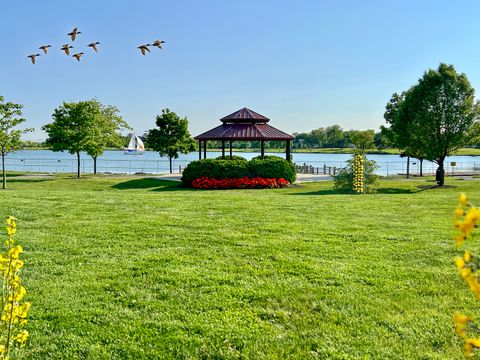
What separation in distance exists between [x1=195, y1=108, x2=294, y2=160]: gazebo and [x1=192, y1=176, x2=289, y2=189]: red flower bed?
10.8 ft

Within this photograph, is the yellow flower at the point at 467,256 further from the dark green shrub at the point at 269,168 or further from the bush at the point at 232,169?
the dark green shrub at the point at 269,168

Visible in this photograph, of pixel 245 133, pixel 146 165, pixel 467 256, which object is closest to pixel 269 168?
pixel 245 133

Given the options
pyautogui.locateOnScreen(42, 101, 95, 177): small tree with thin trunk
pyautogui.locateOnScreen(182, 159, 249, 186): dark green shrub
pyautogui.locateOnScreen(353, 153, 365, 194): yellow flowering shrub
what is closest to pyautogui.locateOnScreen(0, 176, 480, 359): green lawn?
pyautogui.locateOnScreen(353, 153, 365, 194): yellow flowering shrub

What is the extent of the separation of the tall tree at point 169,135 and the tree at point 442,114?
59.2ft

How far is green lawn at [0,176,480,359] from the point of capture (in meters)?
3.31

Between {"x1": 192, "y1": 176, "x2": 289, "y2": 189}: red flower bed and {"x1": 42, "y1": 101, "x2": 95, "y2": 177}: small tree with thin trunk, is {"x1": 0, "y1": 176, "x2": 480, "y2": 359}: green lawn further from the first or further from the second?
{"x1": 42, "y1": 101, "x2": 95, "y2": 177}: small tree with thin trunk

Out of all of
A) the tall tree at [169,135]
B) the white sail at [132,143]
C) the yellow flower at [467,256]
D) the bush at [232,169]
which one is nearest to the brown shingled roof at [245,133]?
the bush at [232,169]

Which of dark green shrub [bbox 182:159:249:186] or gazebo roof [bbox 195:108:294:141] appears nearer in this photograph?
dark green shrub [bbox 182:159:249:186]

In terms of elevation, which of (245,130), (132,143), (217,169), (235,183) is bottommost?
(235,183)

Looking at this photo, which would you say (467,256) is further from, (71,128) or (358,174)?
(71,128)

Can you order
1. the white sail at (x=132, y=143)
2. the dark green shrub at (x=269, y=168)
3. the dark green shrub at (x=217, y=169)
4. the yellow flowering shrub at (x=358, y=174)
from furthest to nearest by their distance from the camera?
1. the white sail at (x=132, y=143)
2. the dark green shrub at (x=269, y=168)
3. the dark green shrub at (x=217, y=169)
4. the yellow flowering shrub at (x=358, y=174)

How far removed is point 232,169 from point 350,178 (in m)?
6.10

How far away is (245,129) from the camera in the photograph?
2494 cm

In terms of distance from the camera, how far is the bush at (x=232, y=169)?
21062mm
